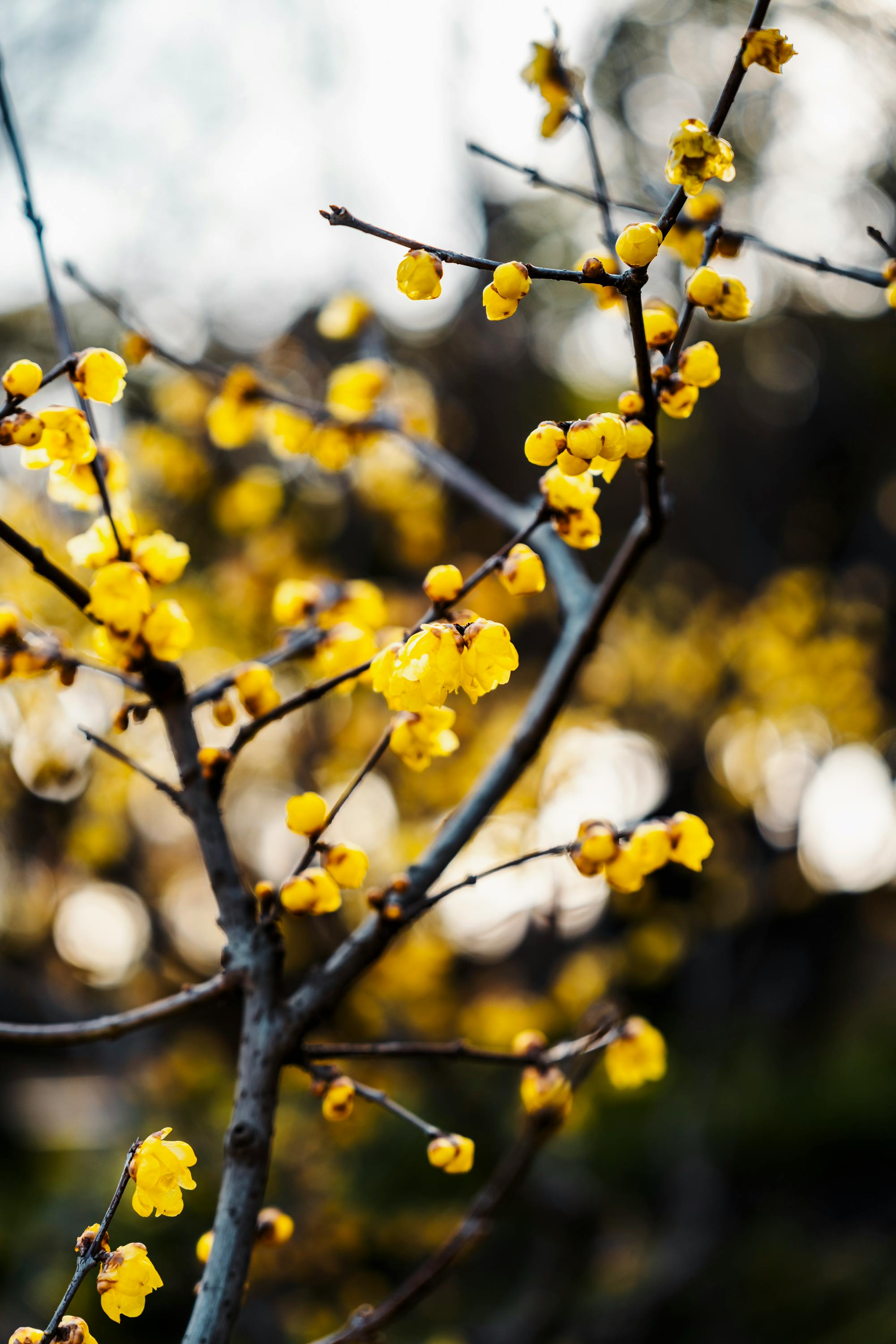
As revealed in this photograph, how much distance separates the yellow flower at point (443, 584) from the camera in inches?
39.3

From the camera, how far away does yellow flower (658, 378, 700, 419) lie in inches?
40.0

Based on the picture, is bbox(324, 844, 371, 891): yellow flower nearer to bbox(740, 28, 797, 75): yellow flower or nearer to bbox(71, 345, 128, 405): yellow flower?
bbox(71, 345, 128, 405): yellow flower

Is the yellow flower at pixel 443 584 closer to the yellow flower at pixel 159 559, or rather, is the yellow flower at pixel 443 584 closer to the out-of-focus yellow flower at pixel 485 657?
the out-of-focus yellow flower at pixel 485 657

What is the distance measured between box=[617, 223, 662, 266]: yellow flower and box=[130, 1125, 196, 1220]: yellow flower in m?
0.97

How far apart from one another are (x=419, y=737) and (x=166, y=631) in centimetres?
35

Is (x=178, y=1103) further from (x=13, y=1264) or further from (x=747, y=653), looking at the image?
(x=747, y=653)

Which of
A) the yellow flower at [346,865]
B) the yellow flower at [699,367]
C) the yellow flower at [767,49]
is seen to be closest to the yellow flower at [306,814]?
the yellow flower at [346,865]

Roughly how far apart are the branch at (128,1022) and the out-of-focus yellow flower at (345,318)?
1.48m

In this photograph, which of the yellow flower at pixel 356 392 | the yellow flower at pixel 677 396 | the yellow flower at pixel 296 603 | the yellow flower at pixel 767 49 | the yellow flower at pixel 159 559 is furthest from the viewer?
the yellow flower at pixel 356 392

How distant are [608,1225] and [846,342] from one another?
6610 mm

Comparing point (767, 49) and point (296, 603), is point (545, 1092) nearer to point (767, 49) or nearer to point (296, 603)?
point (296, 603)

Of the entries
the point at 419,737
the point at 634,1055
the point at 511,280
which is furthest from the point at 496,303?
the point at 634,1055

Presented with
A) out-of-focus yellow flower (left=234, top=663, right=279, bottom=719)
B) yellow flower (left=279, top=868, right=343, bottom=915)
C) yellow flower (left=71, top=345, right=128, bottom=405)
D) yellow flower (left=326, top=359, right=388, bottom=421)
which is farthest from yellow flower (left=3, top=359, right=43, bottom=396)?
yellow flower (left=326, top=359, right=388, bottom=421)

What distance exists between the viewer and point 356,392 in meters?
1.81
